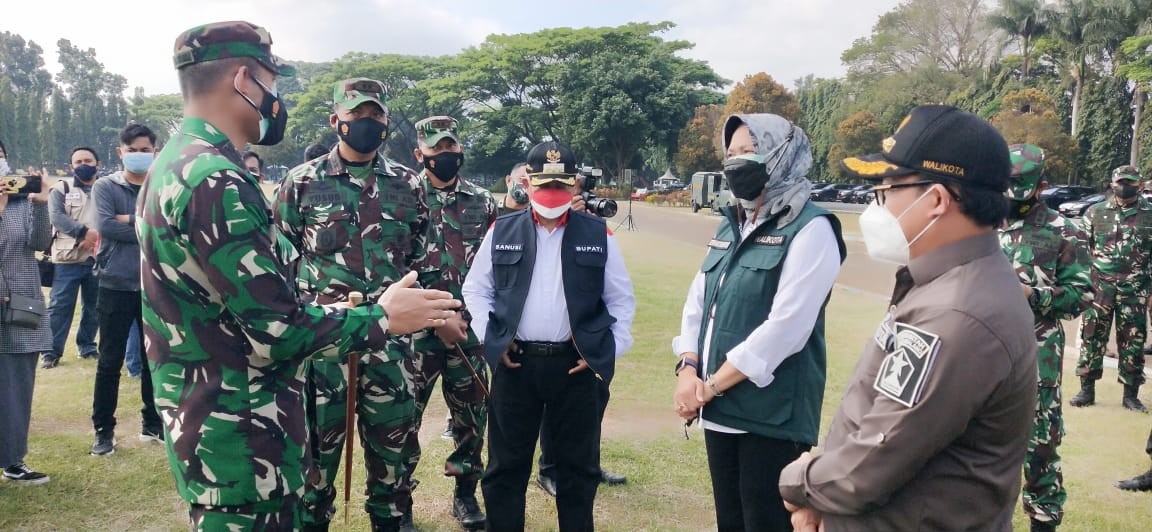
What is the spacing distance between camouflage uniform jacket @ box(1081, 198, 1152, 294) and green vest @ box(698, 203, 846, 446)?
16.9 ft

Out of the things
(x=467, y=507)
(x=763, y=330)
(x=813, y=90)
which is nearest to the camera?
(x=763, y=330)

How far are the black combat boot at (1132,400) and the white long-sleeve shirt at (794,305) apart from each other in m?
5.17

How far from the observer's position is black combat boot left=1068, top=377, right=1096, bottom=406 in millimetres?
5996

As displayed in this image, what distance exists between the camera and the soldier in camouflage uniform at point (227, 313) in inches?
70.7

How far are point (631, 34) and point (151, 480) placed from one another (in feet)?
148

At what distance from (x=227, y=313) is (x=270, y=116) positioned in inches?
24.5

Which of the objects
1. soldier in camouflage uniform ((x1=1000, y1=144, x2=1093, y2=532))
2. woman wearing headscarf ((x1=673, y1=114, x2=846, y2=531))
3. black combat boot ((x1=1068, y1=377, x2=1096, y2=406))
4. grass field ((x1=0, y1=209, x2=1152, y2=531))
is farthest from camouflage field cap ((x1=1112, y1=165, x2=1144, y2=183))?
woman wearing headscarf ((x1=673, y1=114, x2=846, y2=531))

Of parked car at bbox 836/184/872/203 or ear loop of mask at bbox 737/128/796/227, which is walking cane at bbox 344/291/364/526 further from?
parked car at bbox 836/184/872/203

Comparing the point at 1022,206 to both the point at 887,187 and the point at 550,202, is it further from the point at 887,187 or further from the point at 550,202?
the point at 550,202

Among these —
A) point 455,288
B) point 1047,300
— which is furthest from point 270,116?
point 1047,300

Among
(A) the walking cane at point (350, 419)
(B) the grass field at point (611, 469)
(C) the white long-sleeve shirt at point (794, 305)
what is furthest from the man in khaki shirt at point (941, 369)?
(B) the grass field at point (611, 469)

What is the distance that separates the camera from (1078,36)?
33.9 meters

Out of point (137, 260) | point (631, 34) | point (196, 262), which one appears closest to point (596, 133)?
point (631, 34)

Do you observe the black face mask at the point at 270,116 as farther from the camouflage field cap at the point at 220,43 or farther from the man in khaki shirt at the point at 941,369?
the man in khaki shirt at the point at 941,369
